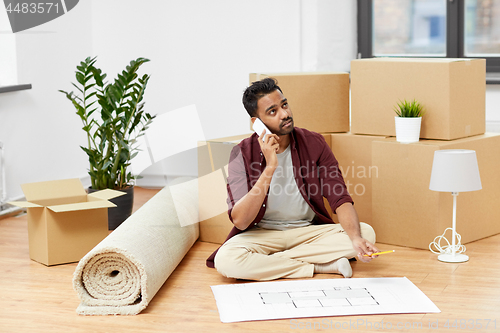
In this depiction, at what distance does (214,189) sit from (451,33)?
7.37 feet

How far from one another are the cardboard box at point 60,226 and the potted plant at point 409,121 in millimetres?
1363

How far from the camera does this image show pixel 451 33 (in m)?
4.19

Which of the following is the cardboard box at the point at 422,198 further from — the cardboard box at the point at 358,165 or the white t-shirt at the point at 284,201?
the white t-shirt at the point at 284,201

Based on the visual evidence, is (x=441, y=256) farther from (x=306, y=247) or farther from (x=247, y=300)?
(x=247, y=300)

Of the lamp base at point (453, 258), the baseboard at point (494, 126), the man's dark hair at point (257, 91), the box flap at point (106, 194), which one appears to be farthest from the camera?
the baseboard at point (494, 126)

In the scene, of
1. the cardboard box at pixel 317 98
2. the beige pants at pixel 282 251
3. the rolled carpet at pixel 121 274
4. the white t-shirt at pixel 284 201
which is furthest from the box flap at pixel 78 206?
the cardboard box at pixel 317 98

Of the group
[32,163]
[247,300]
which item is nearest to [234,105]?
[32,163]

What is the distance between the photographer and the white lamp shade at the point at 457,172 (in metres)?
2.54

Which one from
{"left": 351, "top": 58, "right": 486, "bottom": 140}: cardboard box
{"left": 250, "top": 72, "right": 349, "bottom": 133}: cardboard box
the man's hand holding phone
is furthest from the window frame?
the man's hand holding phone

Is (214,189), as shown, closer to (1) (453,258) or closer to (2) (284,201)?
(2) (284,201)

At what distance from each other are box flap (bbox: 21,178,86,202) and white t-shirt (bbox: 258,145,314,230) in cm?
101

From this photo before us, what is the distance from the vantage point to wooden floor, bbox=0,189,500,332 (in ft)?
6.49

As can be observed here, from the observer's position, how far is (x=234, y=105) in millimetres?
4270

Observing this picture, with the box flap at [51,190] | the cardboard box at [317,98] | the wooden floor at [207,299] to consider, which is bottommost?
the wooden floor at [207,299]
